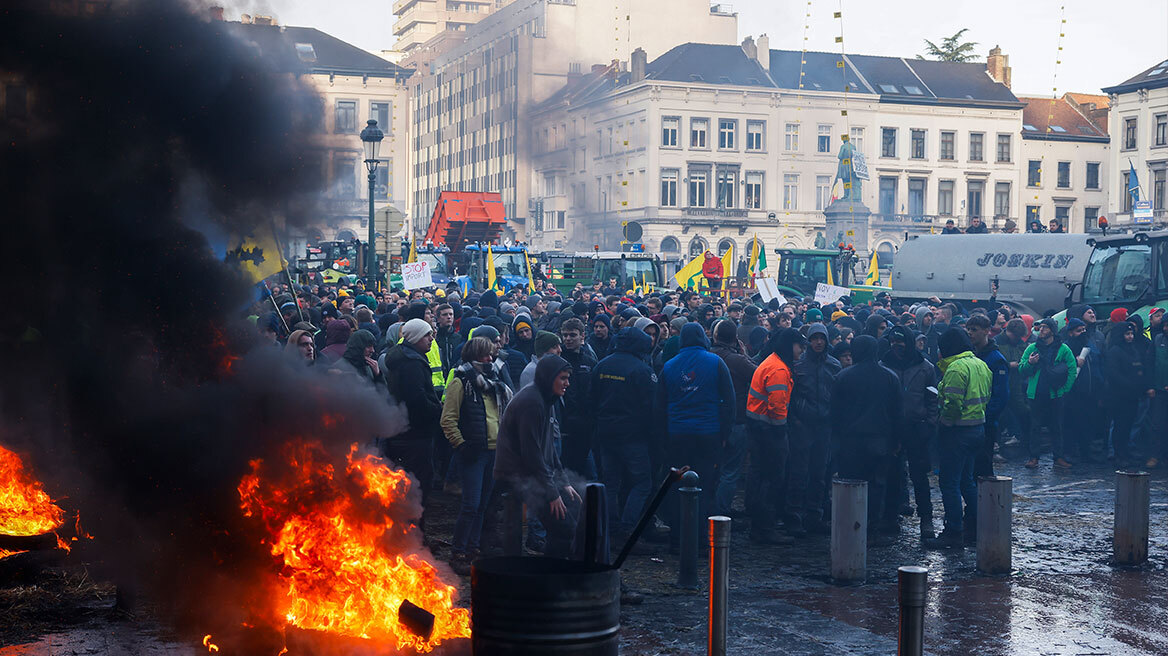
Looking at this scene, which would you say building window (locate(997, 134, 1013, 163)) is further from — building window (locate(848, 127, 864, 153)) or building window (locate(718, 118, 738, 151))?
building window (locate(718, 118, 738, 151))

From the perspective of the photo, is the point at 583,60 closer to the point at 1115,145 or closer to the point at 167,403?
the point at 1115,145

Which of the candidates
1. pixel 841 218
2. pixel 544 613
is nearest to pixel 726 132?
pixel 841 218

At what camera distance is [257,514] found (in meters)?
6.77

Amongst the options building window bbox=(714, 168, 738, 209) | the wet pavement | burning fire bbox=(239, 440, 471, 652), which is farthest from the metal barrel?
building window bbox=(714, 168, 738, 209)

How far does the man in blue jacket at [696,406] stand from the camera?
1005cm

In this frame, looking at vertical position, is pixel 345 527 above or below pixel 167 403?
below

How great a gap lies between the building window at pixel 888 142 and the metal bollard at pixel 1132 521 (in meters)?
69.2

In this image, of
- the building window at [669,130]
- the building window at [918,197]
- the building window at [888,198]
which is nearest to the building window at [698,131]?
the building window at [669,130]

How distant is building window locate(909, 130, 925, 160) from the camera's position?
77062mm

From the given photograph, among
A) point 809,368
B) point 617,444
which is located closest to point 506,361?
point 617,444

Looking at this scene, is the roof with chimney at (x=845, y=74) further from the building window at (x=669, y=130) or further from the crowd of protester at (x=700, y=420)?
the crowd of protester at (x=700, y=420)

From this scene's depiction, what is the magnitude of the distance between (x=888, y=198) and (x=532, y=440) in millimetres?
72967

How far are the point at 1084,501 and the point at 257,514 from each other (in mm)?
9477

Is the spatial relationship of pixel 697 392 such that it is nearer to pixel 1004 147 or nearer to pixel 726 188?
pixel 726 188
